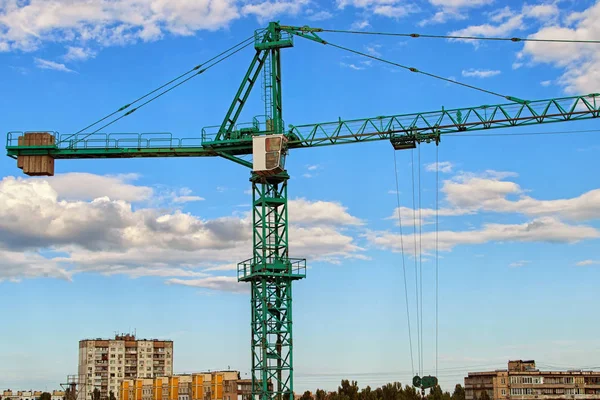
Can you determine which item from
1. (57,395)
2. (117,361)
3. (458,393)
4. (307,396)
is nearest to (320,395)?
(307,396)

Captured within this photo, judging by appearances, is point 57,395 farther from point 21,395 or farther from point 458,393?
point 458,393

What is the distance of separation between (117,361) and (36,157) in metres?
107

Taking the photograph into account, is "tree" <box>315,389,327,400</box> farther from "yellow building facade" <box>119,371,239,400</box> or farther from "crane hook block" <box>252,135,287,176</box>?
"crane hook block" <box>252,135,287,176</box>

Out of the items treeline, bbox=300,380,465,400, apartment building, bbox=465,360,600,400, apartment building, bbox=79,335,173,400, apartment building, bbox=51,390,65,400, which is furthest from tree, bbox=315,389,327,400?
apartment building, bbox=51,390,65,400

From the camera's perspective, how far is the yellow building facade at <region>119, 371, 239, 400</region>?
120 meters

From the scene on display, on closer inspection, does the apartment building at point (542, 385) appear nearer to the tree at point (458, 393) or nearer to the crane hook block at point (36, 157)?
the tree at point (458, 393)

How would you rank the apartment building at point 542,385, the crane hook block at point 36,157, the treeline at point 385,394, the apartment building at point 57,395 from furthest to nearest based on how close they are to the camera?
1. the apartment building at point 57,395
2. the apartment building at point 542,385
3. the treeline at point 385,394
4. the crane hook block at point 36,157

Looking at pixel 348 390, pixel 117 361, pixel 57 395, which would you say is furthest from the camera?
pixel 57 395

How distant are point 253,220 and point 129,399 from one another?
92264mm

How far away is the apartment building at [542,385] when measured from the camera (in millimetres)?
124062

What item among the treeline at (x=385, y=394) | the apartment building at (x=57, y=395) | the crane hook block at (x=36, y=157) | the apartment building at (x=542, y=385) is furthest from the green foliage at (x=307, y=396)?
the apartment building at (x=57, y=395)

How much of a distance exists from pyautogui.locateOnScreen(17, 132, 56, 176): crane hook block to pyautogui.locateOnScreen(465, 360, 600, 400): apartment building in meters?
83.1

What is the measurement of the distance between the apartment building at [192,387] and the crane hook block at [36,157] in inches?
2238

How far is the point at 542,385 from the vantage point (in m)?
124
